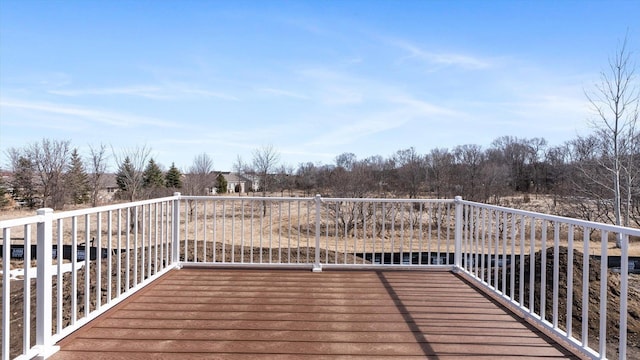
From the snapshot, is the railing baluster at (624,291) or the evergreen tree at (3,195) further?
the evergreen tree at (3,195)

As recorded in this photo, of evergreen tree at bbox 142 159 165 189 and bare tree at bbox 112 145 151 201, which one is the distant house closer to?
evergreen tree at bbox 142 159 165 189

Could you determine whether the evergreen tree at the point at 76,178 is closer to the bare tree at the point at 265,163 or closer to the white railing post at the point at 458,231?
the bare tree at the point at 265,163

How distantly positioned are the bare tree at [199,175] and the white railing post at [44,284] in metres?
21.2

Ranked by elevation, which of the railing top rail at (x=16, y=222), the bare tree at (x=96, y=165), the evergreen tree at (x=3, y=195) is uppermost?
the bare tree at (x=96, y=165)

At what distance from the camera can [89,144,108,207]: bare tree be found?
20.7 m

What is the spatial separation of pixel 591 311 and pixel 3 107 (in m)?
23.0

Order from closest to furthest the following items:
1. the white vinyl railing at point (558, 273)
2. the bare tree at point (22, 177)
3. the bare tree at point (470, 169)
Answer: the white vinyl railing at point (558, 273)
the bare tree at point (470, 169)
the bare tree at point (22, 177)

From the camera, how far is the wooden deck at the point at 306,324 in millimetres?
2258

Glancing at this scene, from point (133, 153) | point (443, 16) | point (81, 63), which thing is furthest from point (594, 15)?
point (133, 153)

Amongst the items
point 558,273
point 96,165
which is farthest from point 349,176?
point 558,273

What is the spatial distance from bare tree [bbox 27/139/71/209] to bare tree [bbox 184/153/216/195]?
6.61 m

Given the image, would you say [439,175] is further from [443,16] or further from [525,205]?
[443,16]

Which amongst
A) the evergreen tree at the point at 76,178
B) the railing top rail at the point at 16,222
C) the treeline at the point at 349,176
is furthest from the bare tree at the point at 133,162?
the railing top rail at the point at 16,222

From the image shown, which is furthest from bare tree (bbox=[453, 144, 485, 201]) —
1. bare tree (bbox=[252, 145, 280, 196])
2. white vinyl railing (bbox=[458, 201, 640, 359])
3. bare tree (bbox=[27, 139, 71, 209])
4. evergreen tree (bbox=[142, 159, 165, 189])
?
bare tree (bbox=[27, 139, 71, 209])
